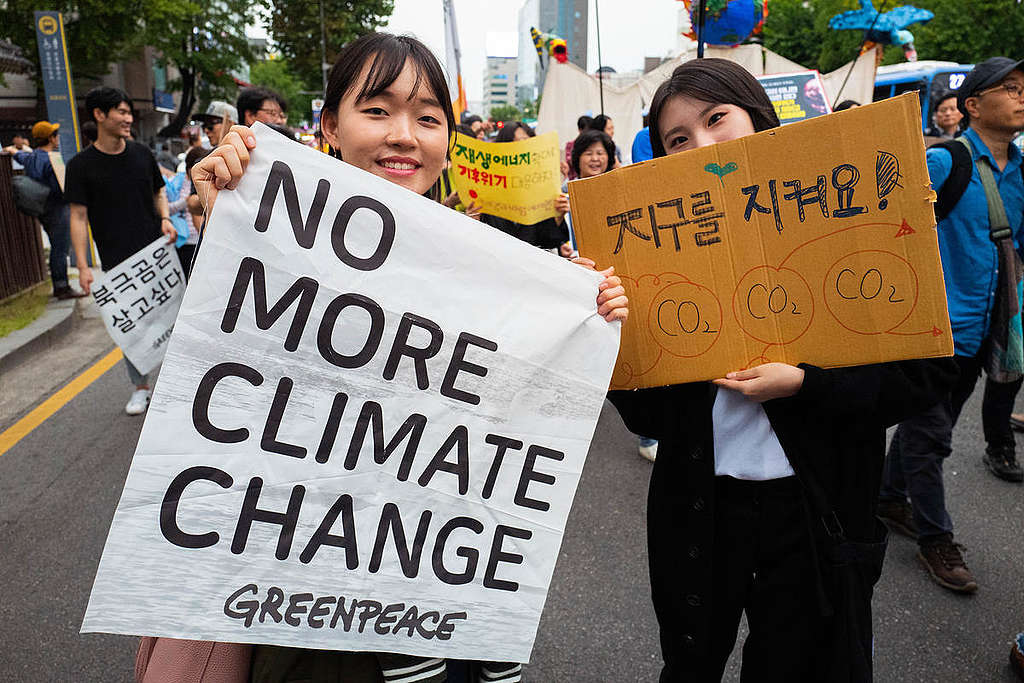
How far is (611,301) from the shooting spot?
1457mm

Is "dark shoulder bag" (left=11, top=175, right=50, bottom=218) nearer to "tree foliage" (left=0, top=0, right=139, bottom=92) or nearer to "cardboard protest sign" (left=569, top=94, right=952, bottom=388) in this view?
"cardboard protest sign" (left=569, top=94, right=952, bottom=388)

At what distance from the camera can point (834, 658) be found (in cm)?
152

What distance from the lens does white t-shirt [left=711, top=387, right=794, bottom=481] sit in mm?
1538

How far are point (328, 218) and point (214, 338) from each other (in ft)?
0.87

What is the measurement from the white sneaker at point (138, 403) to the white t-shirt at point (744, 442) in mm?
4057

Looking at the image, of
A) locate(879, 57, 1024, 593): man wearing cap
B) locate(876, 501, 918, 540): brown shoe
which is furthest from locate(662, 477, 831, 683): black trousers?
locate(876, 501, 918, 540): brown shoe

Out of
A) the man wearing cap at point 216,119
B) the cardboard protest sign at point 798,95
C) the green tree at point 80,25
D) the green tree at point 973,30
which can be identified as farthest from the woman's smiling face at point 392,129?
the green tree at point 973,30

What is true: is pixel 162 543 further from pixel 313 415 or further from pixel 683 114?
pixel 683 114

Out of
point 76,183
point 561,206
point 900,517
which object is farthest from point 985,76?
point 76,183

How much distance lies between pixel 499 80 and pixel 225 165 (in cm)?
15527

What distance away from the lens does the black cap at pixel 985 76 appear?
267 centimetres

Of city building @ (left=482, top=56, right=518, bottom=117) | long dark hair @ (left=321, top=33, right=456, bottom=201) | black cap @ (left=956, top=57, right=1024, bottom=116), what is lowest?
city building @ (left=482, top=56, right=518, bottom=117)

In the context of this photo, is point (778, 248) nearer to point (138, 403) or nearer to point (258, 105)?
point (258, 105)

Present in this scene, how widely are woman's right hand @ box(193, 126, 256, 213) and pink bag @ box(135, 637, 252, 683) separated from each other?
2.37 ft
